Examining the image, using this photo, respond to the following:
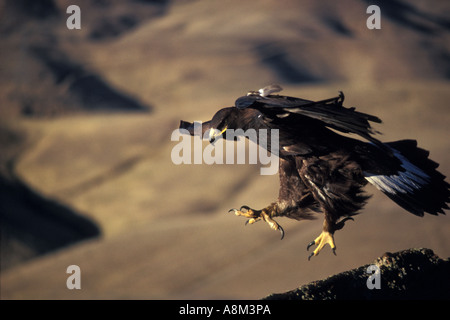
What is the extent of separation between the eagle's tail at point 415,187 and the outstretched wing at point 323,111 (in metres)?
0.52

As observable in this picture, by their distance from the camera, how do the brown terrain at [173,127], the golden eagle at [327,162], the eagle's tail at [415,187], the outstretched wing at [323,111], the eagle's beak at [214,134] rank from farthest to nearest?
the brown terrain at [173,127], the eagle's tail at [415,187], the eagle's beak at [214,134], the golden eagle at [327,162], the outstretched wing at [323,111]

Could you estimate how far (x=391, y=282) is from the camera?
365cm

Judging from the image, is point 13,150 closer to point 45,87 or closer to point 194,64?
point 45,87

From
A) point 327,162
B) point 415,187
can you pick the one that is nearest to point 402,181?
point 415,187

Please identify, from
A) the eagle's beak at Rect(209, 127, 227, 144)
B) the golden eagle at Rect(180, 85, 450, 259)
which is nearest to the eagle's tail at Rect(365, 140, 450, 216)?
the golden eagle at Rect(180, 85, 450, 259)

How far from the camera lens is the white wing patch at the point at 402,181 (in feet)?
11.6

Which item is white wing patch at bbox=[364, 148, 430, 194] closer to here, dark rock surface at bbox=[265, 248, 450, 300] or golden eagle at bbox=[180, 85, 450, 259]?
golden eagle at bbox=[180, 85, 450, 259]

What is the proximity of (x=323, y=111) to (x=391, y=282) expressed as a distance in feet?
4.33

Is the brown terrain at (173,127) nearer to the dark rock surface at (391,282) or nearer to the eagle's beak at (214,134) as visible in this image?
the dark rock surface at (391,282)

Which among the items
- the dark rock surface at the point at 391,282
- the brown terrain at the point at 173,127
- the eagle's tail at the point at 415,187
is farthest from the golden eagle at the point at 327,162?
the brown terrain at the point at 173,127

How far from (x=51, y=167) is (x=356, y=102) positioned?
7709 mm

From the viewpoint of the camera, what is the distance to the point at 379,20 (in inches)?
707

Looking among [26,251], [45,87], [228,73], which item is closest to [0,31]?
[45,87]

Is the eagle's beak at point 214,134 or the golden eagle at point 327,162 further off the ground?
the eagle's beak at point 214,134
